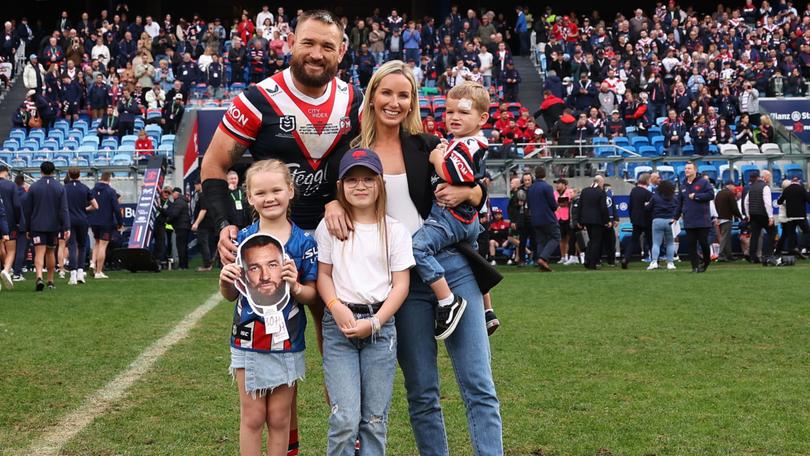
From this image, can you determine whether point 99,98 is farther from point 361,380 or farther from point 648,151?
point 361,380

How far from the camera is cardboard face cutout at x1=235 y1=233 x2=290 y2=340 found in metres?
3.99

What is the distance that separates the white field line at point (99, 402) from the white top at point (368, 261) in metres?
1.98

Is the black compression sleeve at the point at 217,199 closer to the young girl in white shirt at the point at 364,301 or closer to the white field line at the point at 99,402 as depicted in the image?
the young girl in white shirt at the point at 364,301

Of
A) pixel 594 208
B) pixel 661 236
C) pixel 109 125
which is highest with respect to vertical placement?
pixel 109 125

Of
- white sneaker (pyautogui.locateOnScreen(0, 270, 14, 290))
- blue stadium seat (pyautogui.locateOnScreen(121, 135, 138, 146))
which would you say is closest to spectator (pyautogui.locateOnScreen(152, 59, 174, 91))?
blue stadium seat (pyautogui.locateOnScreen(121, 135, 138, 146))

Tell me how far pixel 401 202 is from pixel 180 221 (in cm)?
1603

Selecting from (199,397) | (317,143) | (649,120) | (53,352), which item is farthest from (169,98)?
(317,143)

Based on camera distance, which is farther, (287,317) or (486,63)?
(486,63)

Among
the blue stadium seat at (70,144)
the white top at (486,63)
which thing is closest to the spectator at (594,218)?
the white top at (486,63)

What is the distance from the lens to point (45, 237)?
14820mm

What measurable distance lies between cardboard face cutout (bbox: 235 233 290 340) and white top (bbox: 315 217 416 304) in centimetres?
22

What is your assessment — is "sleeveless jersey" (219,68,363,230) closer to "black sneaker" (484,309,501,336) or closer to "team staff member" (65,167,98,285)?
"black sneaker" (484,309,501,336)

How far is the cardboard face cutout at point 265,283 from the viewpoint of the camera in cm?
399

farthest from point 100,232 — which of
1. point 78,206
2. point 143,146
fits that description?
point 143,146
